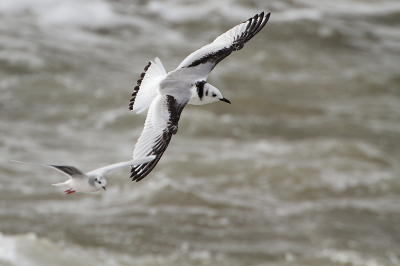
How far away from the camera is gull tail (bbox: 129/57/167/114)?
8.95 feet

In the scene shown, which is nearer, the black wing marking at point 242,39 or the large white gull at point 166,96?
the large white gull at point 166,96

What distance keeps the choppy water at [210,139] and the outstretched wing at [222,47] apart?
3630mm

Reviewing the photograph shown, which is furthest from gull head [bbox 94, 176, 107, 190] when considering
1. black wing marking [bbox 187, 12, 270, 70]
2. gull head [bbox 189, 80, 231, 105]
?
black wing marking [bbox 187, 12, 270, 70]

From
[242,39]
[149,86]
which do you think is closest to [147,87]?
[149,86]

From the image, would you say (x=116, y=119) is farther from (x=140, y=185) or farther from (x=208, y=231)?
(x=208, y=231)

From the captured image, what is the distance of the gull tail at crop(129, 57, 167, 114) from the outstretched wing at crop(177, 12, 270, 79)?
0.15 metres

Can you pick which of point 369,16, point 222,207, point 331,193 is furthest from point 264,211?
point 369,16

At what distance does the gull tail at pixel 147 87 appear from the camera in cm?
273

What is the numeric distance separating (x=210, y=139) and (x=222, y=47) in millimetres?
6894

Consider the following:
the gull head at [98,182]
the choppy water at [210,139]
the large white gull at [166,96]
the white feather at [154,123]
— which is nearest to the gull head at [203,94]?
the large white gull at [166,96]

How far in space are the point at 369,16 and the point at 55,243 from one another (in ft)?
44.4

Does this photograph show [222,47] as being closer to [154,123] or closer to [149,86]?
[149,86]

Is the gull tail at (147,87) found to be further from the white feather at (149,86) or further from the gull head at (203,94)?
the gull head at (203,94)

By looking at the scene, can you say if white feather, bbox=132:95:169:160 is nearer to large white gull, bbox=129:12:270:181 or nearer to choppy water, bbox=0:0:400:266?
large white gull, bbox=129:12:270:181
